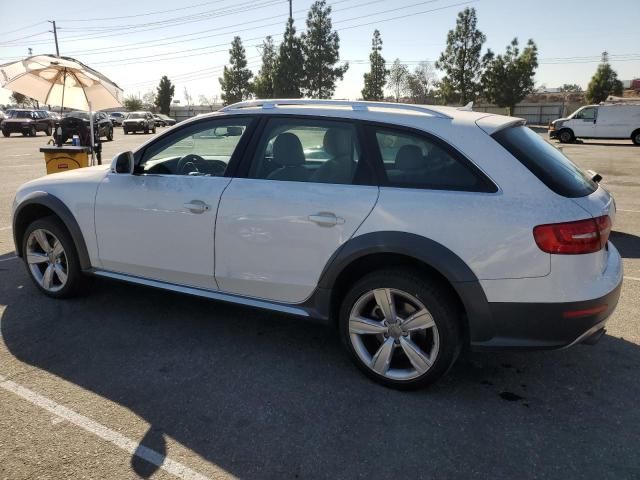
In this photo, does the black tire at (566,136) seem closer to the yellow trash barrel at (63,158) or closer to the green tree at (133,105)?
the yellow trash barrel at (63,158)

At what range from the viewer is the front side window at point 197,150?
3594 millimetres

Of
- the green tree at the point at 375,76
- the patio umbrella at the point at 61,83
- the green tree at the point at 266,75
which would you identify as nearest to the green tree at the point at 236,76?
the green tree at the point at 266,75

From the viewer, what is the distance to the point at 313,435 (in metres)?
2.64

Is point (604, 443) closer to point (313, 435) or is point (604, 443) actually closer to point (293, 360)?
point (313, 435)

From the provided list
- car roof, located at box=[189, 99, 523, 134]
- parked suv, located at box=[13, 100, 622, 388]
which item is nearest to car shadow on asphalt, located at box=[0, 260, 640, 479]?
parked suv, located at box=[13, 100, 622, 388]

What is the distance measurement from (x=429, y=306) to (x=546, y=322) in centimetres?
61

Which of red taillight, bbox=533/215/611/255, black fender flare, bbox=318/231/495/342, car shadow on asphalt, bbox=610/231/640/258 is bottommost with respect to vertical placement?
car shadow on asphalt, bbox=610/231/640/258

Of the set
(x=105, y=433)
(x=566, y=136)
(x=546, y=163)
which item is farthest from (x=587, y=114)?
(x=105, y=433)

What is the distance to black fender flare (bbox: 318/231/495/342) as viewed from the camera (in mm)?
2740

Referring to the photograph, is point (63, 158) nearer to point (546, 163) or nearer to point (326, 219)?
point (326, 219)

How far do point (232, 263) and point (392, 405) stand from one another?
138 cm

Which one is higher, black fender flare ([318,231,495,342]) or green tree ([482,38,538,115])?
green tree ([482,38,538,115])

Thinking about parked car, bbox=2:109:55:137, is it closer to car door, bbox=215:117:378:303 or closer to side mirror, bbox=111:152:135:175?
side mirror, bbox=111:152:135:175

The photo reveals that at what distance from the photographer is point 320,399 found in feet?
9.75
